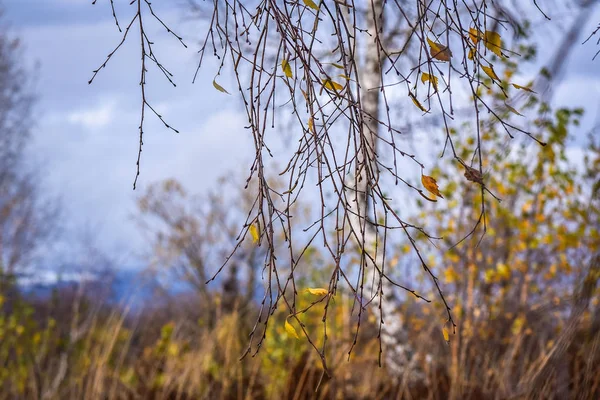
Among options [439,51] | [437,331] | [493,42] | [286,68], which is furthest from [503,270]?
[286,68]

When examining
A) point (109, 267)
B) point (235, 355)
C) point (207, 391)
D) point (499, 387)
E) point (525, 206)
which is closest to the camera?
point (499, 387)

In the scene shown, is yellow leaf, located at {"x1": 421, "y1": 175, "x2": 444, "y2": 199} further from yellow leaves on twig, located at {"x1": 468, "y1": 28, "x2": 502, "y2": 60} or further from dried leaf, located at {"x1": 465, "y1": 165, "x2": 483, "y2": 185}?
yellow leaves on twig, located at {"x1": 468, "y1": 28, "x2": 502, "y2": 60}

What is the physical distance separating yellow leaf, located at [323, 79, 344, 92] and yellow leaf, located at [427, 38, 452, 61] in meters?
0.19

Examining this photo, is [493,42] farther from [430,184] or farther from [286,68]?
[286,68]

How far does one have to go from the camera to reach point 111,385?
10.7 ft

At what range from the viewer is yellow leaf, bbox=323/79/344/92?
128 centimetres

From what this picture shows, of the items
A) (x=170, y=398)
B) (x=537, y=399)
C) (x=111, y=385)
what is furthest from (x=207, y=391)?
(x=537, y=399)

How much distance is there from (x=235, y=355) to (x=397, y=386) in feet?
2.69

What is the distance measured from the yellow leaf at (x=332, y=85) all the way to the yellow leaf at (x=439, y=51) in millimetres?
192

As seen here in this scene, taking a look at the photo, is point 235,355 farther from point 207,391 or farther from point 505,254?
point 505,254

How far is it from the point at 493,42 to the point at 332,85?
0.38 m

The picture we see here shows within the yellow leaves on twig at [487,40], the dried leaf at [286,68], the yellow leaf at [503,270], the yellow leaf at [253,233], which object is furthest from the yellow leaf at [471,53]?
the yellow leaf at [503,270]

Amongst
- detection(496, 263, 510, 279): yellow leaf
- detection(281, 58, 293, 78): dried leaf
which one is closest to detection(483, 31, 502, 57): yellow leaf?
detection(281, 58, 293, 78): dried leaf

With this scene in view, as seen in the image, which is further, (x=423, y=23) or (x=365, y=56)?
(x=365, y=56)
